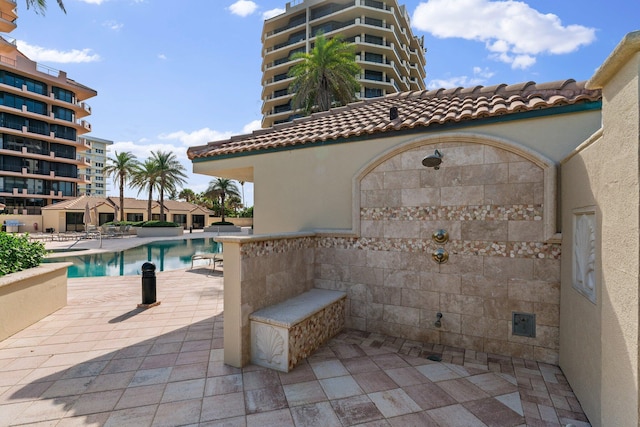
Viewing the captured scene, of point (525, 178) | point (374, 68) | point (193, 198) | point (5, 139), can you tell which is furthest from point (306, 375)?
point (193, 198)

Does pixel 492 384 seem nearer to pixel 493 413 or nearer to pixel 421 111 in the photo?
pixel 493 413

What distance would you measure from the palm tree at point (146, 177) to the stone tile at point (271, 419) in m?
38.9

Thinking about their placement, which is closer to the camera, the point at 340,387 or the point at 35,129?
the point at 340,387

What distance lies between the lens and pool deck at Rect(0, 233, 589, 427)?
340 centimetres

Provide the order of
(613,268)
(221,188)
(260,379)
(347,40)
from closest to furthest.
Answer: (613,268), (260,379), (347,40), (221,188)

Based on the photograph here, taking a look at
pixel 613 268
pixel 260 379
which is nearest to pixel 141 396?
pixel 260 379

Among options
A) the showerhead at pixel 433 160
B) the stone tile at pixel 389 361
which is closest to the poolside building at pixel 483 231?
the showerhead at pixel 433 160

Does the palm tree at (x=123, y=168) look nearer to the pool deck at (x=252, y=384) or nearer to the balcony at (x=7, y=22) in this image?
the balcony at (x=7, y=22)

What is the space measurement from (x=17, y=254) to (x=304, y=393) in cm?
724

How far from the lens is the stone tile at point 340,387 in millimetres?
3850

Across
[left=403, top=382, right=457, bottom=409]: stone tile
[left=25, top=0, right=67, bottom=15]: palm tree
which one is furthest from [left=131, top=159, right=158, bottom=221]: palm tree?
[left=403, top=382, right=457, bottom=409]: stone tile

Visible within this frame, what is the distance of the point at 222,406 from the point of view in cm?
360

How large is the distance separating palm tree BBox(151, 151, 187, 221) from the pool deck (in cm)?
3435

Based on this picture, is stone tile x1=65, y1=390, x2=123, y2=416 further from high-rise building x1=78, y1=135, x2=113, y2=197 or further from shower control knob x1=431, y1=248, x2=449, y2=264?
high-rise building x1=78, y1=135, x2=113, y2=197
